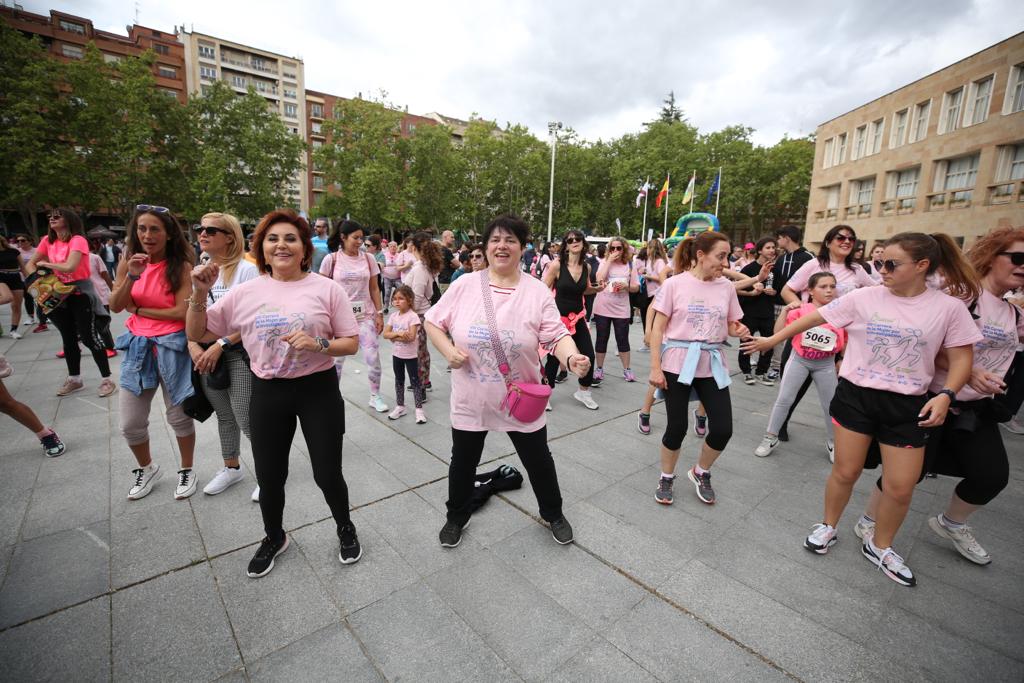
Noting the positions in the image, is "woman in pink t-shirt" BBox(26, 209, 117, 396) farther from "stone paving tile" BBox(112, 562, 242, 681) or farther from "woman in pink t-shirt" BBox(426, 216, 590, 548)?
"woman in pink t-shirt" BBox(426, 216, 590, 548)

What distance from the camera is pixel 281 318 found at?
232cm

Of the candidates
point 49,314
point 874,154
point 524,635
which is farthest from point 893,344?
point 874,154

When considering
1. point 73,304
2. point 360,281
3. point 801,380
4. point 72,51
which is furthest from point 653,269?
point 72,51

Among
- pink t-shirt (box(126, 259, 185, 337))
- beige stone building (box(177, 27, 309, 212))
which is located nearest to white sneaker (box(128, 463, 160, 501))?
pink t-shirt (box(126, 259, 185, 337))

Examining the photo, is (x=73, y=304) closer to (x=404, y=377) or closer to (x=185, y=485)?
(x=185, y=485)

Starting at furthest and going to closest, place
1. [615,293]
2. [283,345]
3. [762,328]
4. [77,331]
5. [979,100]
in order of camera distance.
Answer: [979,100], [762,328], [615,293], [77,331], [283,345]

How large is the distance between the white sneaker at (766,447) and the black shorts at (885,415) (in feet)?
5.62

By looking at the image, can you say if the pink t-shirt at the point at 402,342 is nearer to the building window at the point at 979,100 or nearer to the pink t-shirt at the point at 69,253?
the pink t-shirt at the point at 69,253

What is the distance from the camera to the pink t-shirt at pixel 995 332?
2.73 meters

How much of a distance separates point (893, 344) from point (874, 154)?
106 feet

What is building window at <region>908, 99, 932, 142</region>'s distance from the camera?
23.0 meters

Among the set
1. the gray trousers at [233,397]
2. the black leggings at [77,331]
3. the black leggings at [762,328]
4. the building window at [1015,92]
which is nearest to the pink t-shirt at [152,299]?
the gray trousers at [233,397]

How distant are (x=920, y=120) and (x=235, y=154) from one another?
136ft

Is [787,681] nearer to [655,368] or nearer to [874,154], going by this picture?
[655,368]
